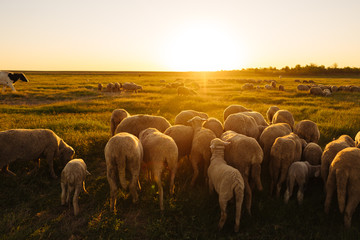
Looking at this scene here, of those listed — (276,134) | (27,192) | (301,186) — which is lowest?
(27,192)

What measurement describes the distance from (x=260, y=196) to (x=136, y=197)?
3025 millimetres

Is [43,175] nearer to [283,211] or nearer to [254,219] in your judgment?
[254,219]

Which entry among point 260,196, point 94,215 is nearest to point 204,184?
point 260,196

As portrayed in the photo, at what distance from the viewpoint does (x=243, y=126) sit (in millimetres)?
7328

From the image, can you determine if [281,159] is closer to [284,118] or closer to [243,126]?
[243,126]

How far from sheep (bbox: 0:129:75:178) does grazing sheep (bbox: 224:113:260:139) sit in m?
5.45

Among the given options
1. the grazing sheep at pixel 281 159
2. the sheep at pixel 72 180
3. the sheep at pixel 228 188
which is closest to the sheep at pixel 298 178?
the grazing sheep at pixel 281 159

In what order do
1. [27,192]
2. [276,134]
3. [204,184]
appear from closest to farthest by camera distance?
[27,192]
[204,184]
[276,134]

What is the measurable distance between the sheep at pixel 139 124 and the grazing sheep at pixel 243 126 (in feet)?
7.77

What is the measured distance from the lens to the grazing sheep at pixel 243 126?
7.29 m

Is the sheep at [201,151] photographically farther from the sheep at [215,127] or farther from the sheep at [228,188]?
the sheep at [228,188]

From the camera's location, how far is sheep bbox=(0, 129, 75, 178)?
5753mm

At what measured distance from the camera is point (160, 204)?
16.0ft

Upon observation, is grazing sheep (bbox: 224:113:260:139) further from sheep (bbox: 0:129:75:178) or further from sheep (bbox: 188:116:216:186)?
sheep (bbox: 0:129:75:178)
